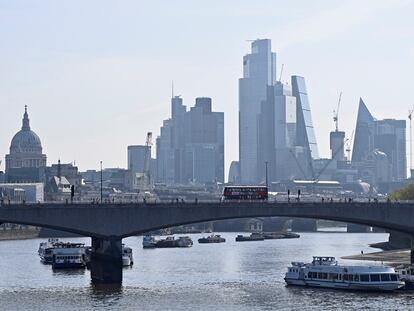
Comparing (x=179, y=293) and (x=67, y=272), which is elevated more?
(x=67, y=272)

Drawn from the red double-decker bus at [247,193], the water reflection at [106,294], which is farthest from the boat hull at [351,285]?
the water reflection at [106,294]

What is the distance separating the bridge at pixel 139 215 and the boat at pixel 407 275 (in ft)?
24.9

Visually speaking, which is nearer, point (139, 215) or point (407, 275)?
point (407, 275)

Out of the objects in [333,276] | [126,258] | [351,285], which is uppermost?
[126,258]

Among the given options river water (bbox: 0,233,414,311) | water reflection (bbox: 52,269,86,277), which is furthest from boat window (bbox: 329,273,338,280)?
water reflection (bbox: 52,269,86,277)

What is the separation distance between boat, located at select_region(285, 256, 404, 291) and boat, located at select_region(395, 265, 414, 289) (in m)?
0.68

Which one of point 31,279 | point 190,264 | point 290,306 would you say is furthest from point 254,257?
point 290,306

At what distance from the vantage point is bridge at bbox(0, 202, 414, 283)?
127 meters

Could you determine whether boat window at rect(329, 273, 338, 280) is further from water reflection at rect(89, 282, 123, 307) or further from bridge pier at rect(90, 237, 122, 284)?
bridge pier at rect(90, 237, 122, 284)

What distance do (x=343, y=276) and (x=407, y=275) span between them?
249 inches

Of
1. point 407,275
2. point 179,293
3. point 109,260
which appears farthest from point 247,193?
point 179,293

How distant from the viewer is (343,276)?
12469cm

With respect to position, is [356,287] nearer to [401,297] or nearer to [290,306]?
[401,297]

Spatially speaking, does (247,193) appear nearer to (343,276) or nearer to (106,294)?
(343,276)
